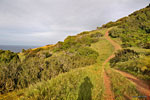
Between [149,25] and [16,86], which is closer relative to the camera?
[16,86]

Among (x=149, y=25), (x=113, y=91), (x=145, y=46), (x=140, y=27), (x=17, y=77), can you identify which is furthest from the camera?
(x=140, y=27)

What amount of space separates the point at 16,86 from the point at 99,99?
12.4ft

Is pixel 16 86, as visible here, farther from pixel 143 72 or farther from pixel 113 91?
pixel 143 72

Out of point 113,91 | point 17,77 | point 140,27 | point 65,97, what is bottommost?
point 113,91

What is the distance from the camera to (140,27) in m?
23.9

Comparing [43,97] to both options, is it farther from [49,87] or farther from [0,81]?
[0,81]

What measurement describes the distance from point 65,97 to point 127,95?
2.98m

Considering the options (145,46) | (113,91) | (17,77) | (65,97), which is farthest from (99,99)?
(145,46)

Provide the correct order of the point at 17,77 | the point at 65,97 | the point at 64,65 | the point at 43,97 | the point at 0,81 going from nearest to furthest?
the point at 43,97
the point at 65,97
the point at 0,81
the point at 17,77
the point at 64,65

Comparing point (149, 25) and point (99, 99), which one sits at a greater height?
point (149, 25)

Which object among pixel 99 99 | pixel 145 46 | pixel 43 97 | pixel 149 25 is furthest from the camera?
pixel 149 25

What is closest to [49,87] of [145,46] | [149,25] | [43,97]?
[43,97]

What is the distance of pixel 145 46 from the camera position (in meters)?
14.0

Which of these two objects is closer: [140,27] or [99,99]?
[99,99]
